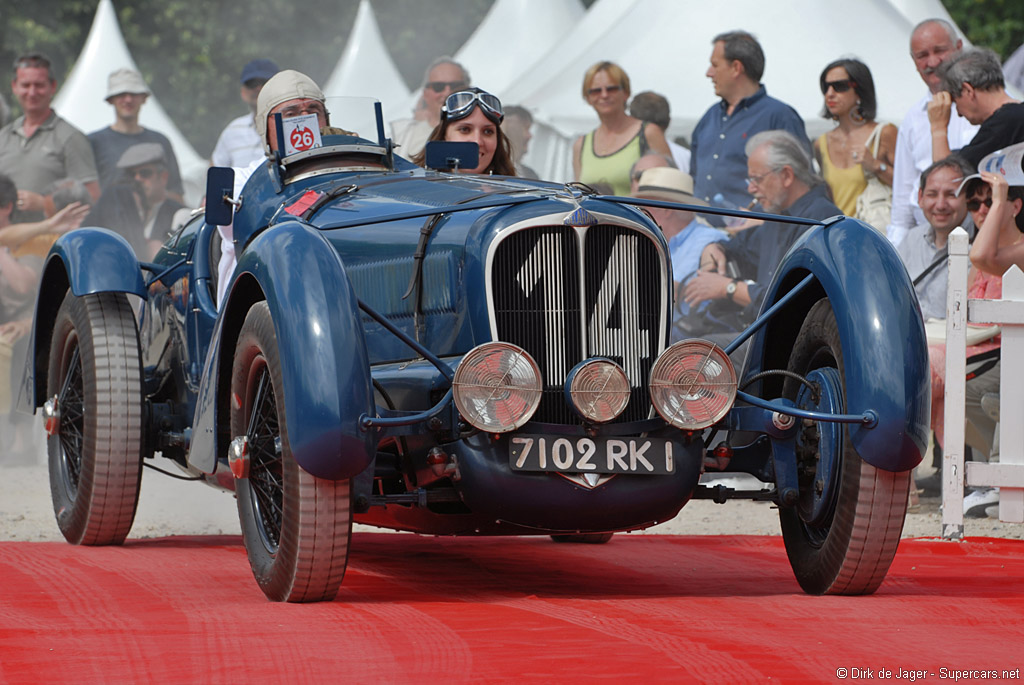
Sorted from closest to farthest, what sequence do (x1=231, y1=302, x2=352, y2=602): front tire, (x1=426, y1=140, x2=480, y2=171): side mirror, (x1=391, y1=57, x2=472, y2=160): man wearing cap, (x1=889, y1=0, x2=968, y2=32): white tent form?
(x1=231, y1=302, x2=352, y2=602): front tire < (x1=426, y1=140, x2=480, y2=171): side mirror < (x1=391, y1=57, x2=472, y2=160): man wearing cap < (x1=889, y1=0, x2=968, y2=32): white tent

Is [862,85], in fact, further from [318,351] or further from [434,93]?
[318,351]

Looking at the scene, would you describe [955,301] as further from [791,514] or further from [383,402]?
[383,402]

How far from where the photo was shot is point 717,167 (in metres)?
10.4

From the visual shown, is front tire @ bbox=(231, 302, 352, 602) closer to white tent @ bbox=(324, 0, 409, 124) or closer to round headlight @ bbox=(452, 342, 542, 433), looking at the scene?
round headlight @ bbox=(452, 342, 542, 433)

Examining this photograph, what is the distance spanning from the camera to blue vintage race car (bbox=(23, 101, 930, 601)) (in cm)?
452

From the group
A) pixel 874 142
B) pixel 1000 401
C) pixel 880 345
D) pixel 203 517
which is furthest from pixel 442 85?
pixel 880 345

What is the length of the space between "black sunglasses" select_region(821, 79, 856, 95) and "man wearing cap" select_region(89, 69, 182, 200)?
18.9ft

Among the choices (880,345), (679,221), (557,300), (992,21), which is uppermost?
(992,21)

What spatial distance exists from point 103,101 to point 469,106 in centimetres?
1409

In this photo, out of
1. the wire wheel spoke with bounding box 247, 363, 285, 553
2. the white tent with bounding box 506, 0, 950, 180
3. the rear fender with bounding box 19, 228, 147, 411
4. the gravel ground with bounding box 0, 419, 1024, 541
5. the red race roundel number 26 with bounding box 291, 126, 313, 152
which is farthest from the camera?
the white tent with bounding box 506, 0, 950, 180

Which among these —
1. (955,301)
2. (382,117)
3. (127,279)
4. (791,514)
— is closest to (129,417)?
(127,279)

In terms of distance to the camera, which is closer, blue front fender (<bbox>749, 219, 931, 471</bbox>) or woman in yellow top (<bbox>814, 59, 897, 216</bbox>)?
blue front fender (<bbox>749, 219, 931, 471</bbox>)

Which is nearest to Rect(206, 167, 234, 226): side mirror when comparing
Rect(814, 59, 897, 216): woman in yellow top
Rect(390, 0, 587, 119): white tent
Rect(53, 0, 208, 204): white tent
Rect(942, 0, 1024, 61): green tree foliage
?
Rect(814, 59, 897, 216): woman in yellow top

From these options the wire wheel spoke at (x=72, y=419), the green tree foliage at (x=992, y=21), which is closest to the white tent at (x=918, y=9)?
the wire wheel spoke at (x=72, y=419)
